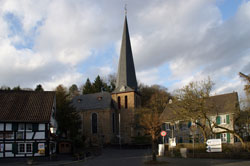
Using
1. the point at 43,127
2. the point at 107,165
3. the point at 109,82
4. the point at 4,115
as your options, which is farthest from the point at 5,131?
the point at 109,82

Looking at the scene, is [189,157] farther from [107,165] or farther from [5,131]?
[5,131]

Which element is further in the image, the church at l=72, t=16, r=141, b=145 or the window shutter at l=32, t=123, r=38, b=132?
the church at l=72, t=16, r=141, b=145

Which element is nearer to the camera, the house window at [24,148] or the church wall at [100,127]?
the house window at [24,148]

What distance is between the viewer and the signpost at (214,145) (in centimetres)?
2330

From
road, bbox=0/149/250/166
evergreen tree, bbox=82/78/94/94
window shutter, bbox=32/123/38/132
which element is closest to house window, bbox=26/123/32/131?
window shutter, bbox=32/123/38/132

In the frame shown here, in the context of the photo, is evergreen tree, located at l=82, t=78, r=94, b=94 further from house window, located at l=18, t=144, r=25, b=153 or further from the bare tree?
house window, located at l=18, t=144, r=25, b=153

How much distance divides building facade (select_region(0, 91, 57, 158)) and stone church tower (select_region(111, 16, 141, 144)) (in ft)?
92.4

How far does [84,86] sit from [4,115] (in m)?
51.8

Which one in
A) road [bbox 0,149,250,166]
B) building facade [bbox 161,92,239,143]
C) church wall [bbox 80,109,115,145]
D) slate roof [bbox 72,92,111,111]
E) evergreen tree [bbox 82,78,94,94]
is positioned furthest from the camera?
evergreen tree [bbox 82,78,94,94]

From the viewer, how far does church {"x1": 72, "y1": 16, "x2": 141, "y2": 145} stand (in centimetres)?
5719

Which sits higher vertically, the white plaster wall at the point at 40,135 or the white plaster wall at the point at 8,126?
the white plaster wall at the point at 8,126

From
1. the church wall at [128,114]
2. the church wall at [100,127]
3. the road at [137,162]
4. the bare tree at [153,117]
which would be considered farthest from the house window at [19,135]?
the church wall at [128,114]

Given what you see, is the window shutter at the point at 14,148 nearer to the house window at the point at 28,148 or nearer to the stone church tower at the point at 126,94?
the house window at the point at 28,148

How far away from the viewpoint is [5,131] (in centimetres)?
2858
